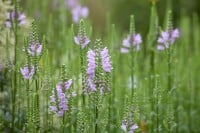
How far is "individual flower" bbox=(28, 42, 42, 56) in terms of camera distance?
2.95 meters

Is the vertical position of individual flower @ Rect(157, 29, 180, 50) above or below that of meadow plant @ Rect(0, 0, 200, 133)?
above

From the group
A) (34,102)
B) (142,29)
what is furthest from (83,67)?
(142,29)

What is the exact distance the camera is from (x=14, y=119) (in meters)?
3.40

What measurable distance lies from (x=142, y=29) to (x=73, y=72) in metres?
7.29

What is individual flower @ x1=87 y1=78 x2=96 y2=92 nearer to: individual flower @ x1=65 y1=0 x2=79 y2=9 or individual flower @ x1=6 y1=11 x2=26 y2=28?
individual flower @ x1=6 y1=11 x2=26 y2=28

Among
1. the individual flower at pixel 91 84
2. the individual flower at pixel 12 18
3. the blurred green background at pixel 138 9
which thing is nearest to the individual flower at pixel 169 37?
the individual flower at pixel 12 18

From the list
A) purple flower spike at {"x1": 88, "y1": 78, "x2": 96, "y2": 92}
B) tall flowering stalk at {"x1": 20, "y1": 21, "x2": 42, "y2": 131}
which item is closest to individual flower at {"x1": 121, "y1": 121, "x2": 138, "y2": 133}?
purple flower spike at {"x1": 88, "y1": 78, "x2": 96, "y2": 92}

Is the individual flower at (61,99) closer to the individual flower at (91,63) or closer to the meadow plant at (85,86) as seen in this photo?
the meadow plant at (85,86)

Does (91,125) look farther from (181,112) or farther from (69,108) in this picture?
(181,112)

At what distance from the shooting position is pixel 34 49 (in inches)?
116

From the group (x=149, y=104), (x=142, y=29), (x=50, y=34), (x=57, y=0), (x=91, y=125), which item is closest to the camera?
(x=91, y=125)

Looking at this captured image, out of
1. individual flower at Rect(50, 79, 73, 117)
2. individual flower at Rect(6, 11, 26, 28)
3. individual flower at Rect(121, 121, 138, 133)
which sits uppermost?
individual flower at Rect(6, 11, 26, 28)

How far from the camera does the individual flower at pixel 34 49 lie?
2.95 metres

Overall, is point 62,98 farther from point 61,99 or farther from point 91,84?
point 91,84
